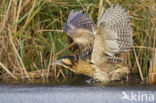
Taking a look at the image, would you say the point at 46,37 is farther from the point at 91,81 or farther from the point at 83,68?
the point at 91,81

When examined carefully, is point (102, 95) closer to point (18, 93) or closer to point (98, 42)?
point (18, 93)

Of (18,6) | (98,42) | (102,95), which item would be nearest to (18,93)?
(102,95)

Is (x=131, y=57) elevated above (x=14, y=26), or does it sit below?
below

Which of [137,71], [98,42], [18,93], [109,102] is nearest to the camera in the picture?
[109,102]

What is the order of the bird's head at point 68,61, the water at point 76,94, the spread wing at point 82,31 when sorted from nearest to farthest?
1. the water at point 76,94
2. the bird's head at point 68,61
3. the spread wing at point 82,31

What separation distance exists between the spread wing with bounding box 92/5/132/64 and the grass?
0.18 metres

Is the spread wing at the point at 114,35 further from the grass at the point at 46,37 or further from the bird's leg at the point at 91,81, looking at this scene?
the bird's leg at the point at 91,81

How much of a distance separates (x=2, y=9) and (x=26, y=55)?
696 mm

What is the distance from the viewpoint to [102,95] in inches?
141

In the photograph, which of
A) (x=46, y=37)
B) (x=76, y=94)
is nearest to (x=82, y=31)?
(x=46, y=37)

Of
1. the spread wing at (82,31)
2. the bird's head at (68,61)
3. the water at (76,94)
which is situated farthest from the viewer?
the spread wing at (82,31)

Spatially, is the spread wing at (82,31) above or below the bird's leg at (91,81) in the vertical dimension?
above

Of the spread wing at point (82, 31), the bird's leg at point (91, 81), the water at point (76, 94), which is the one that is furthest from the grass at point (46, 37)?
the water at point (76, 94)

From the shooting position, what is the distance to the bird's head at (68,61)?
4.66 meters
